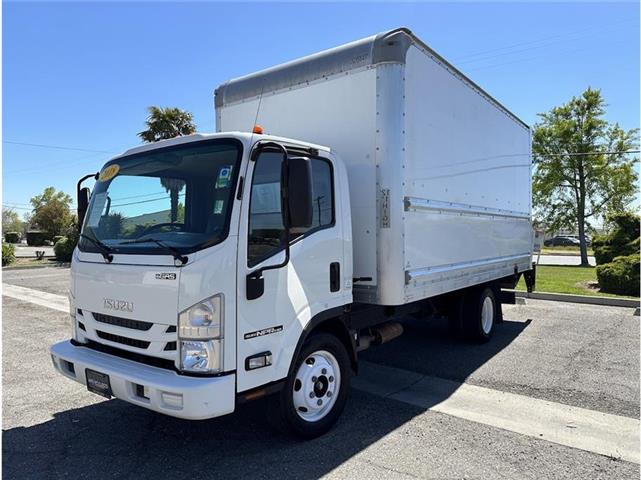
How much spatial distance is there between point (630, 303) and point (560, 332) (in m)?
3.92

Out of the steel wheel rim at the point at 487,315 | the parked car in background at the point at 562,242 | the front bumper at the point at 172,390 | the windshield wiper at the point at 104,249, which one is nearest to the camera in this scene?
the front bumper at the point at 172,390

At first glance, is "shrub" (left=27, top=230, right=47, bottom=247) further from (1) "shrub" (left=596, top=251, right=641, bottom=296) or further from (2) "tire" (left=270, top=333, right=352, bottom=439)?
(2) "tire" (left=270, top=333, right=352, bottom=439)

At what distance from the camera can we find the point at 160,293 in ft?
10.5

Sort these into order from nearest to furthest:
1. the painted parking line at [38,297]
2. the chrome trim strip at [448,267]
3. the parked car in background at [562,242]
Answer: the chrome trim strip at [448,267] → the painted parking line at [38,297] → the parked car in background at [562,242]

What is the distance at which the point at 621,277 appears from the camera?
12.5 metres

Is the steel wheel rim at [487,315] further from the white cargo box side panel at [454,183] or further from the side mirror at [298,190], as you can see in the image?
the side mirror at [298,190]

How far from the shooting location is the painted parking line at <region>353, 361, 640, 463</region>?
13.0 feet

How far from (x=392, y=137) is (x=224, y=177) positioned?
1705mm

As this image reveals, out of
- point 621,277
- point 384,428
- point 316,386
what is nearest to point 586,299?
point 621,277

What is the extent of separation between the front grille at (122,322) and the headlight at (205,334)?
0.37m

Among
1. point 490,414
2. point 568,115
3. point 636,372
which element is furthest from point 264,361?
point 568,115

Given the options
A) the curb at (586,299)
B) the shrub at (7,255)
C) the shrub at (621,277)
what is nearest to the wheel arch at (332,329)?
the curb at (586,299)

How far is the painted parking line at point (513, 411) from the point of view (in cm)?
397

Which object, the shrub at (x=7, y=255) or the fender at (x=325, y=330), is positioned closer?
the fender at (x=325, y=330)
